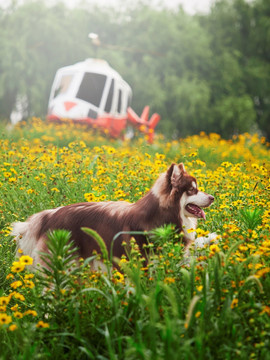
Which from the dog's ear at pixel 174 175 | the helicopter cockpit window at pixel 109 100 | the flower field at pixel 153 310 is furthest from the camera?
the helicopter cockpit window at pixel 109 100

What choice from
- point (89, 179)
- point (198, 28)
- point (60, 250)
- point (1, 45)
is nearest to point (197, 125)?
point (198, 28)

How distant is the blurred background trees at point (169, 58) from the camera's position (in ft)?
66.5

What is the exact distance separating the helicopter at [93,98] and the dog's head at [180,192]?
9590mm

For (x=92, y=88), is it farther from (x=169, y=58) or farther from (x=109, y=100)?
(x=169, y=58)

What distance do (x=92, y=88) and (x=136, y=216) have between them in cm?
1113

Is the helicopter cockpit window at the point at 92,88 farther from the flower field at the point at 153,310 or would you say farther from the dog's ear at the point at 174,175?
the flower field at the point at 153,310

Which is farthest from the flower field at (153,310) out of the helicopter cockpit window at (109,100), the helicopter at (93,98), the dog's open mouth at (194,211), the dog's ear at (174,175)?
the helicopter cockpit window at (109,100)

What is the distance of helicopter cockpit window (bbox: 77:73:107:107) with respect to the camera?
14.1 m

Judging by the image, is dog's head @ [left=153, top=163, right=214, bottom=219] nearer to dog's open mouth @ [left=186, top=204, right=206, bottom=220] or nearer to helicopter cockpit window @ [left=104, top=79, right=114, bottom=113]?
dog's open mouth @ [left=186, top=204, right=206, bottom=220]

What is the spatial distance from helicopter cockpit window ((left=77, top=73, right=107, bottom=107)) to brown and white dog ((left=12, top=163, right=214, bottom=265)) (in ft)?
34.8

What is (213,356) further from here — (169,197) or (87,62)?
(87,62)

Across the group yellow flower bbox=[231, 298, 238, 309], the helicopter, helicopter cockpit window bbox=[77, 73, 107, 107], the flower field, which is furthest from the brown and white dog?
helicopter cockpit window bbox=[77, 73, 107, 107]

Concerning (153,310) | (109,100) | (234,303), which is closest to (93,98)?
(109,100)

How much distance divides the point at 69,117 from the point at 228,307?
37.8 feet
